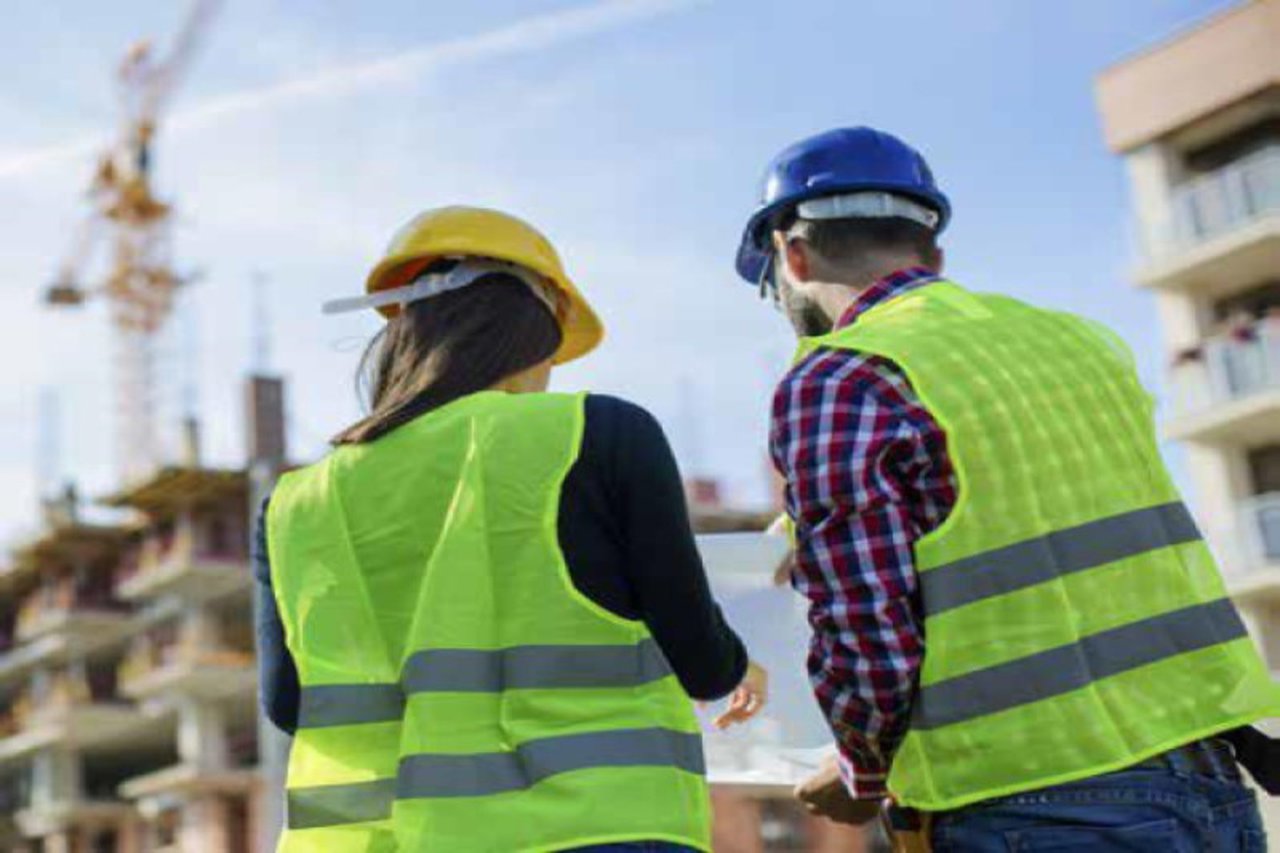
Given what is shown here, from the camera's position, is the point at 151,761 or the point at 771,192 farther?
the point at 151,761

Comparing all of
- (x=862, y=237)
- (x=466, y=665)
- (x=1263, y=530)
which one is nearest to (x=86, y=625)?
(x=1263, y=530)

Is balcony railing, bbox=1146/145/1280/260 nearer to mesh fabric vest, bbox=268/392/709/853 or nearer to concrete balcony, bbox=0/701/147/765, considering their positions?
mesh fabric vest, bbox=268/392/709/853

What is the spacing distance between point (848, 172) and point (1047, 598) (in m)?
0.83

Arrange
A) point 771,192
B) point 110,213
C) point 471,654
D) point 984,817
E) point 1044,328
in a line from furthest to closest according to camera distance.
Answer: point 110,213, point 771,192, point 1044,328, point 471,654, point 984,817

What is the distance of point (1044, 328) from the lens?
2.57 metres

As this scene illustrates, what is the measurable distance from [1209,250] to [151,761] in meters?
39.8

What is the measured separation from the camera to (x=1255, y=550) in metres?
25.2

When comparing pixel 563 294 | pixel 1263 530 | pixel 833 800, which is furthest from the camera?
pixel 1263 530

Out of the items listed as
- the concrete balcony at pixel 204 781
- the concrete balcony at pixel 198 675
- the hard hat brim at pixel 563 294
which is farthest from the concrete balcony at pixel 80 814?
the hard hat brim at pixel 563 294

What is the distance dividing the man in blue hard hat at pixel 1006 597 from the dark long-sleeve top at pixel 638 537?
0.16 metres

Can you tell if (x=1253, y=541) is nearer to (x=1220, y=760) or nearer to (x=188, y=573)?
(x=1220, y=760)

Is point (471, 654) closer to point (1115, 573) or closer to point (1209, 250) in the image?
point (1115, 573)

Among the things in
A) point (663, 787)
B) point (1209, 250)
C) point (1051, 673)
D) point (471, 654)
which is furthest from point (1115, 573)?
point (1209, 250)

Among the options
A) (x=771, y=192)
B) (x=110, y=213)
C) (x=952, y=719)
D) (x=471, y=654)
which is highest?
(x=110, y=213)
